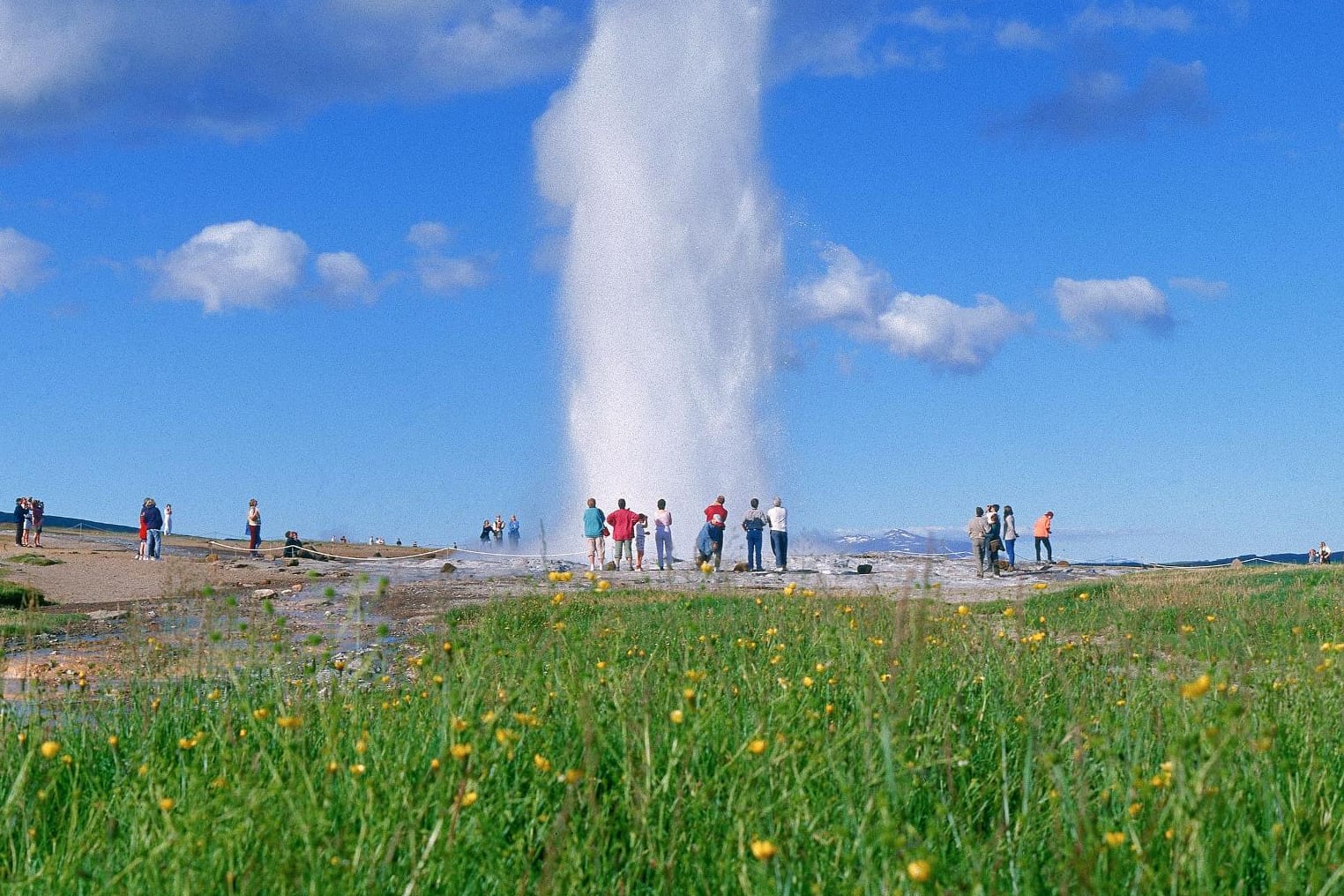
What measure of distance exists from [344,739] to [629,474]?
151ft

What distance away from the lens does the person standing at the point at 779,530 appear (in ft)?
98.7

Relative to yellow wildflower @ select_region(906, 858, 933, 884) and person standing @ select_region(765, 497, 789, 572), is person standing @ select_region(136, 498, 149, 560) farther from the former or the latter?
yellow wildflower @ select_region(906, 858, 933, 884)

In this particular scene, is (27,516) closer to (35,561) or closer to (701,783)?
(35,561)

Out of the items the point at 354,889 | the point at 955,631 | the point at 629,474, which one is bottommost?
the point at 354,889

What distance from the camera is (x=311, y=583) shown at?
26453 mm

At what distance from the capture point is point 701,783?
15.0 feet

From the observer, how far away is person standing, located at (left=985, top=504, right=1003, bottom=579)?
31.1 metres

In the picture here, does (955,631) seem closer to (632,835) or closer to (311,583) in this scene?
(632,835)

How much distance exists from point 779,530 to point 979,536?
4.89m

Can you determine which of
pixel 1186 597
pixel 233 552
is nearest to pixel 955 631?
pixel 1186 597

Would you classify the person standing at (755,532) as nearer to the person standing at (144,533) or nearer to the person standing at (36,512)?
the person standing at (144,533)

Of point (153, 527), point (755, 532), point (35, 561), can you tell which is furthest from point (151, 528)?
point (755, 532)

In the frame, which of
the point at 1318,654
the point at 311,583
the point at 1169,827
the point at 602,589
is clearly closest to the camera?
the point at 1169,827

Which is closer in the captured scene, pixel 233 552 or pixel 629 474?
pixel 233 552
